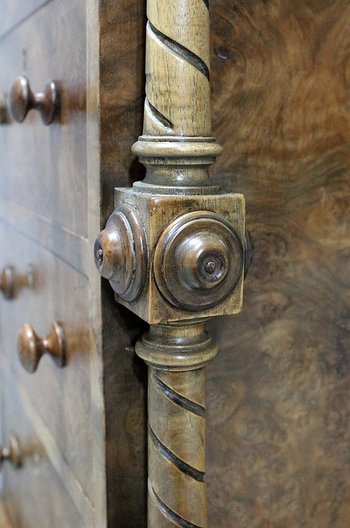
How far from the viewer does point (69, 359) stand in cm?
79

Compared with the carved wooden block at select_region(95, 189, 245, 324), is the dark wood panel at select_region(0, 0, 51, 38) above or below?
above

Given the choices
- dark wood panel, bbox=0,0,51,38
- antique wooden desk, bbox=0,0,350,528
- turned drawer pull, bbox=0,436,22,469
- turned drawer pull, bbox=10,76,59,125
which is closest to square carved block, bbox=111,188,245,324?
antique wooden desk, bbox=0,0,350,528

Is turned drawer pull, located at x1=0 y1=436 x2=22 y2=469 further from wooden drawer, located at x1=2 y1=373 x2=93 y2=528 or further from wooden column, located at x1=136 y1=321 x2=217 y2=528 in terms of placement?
wooden column, located at x1=136 y1=321 x2=217 y2=528

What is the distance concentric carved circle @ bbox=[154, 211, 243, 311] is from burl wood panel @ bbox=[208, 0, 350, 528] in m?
0.16

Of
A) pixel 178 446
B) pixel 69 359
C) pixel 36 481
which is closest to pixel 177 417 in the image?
pixel 178 446

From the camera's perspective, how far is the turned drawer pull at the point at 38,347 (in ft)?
2.64

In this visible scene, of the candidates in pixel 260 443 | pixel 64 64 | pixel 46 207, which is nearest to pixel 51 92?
pixel 64 64

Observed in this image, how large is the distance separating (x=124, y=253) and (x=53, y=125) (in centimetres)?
32

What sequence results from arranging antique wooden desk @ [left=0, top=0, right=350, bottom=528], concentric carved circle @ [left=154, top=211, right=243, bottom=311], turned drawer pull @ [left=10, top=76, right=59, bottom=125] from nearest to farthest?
concentric carved circle @ [left=154, top=211, right=243, bottom=311], antique wooden desk @ [left=0, top=0, right=350, bottom=528], turned drawer pull @ [left=10, top=76, right=59, bottom=125]

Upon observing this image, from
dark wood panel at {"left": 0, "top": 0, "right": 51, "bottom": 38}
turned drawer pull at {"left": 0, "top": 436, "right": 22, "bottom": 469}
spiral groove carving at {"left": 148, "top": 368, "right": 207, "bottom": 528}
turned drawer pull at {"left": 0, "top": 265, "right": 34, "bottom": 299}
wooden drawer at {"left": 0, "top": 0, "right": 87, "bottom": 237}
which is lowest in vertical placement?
turned drawer pull at {"left": 0, "top": 436, "right": 22, "bottom": 469}

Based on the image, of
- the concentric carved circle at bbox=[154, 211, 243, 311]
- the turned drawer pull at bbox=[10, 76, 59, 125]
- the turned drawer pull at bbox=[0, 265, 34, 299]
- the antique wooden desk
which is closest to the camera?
the concentric carved circle at bbox=[154, 211, 243, 311]

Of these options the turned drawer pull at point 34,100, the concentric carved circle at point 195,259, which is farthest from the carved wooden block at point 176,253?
the turned drawer pull at point 34,100

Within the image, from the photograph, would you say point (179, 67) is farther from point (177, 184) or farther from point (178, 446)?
A: point (178, 446)

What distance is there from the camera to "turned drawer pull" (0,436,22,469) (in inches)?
45.3
